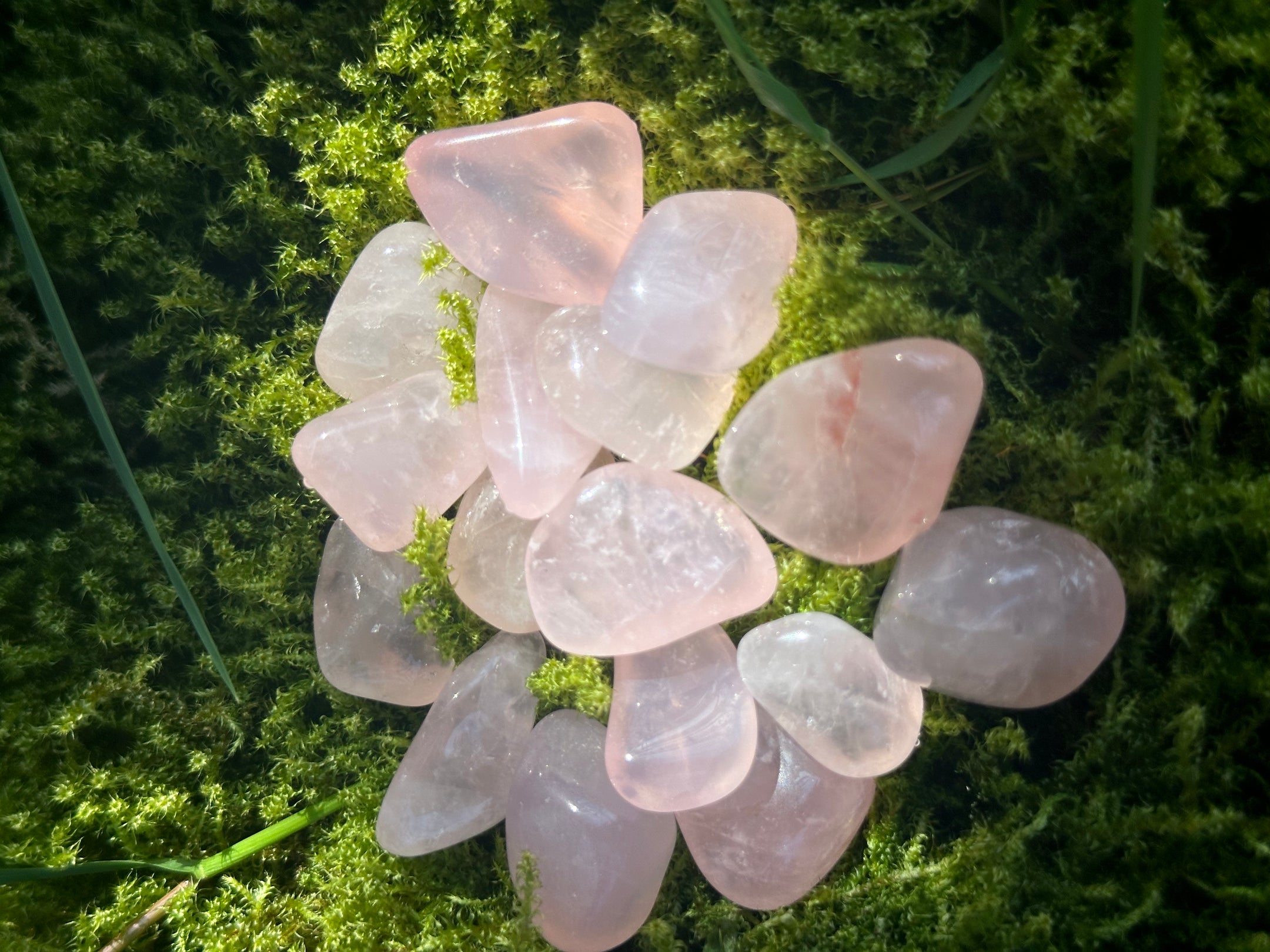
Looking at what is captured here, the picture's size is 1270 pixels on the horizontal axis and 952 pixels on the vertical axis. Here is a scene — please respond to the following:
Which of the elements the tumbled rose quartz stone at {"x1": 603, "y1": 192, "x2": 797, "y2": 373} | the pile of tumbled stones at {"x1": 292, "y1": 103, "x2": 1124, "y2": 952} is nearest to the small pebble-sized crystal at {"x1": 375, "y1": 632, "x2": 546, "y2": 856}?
the pile of tumbled stones at {"x1": 292, "y1": 103, "x2": 1124, "y2": 952}

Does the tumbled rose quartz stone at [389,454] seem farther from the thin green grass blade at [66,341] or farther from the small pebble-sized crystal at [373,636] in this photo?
the thin green grass blade at [66,341]

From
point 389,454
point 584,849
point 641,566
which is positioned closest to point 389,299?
point 389,454

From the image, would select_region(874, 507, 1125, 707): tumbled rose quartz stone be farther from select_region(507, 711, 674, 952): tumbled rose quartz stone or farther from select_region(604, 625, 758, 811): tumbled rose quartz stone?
select_region(507, 711, 674, 952): tumbled rose quartz stone

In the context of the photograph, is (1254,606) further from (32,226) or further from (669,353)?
(32,226)

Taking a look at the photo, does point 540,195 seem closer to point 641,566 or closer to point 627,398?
point 627,398

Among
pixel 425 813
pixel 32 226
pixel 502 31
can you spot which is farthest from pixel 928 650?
pixel 32 226
